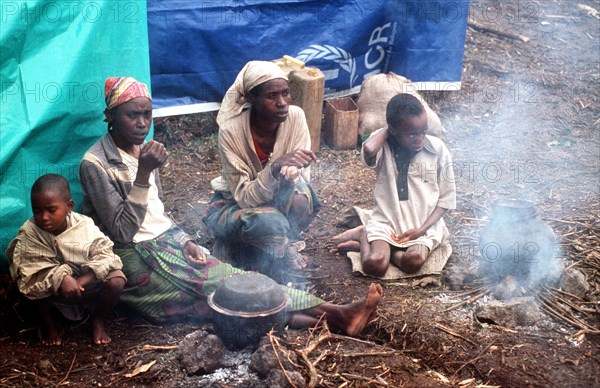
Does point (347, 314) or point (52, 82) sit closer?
point (347, 314)

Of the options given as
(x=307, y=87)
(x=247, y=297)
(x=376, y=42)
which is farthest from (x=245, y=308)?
(x=376, y=42)

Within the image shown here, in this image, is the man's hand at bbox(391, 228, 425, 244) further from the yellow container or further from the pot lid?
the yellow container

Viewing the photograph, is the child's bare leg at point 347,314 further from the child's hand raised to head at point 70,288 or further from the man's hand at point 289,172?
the child's hand raised to head at point 70,288

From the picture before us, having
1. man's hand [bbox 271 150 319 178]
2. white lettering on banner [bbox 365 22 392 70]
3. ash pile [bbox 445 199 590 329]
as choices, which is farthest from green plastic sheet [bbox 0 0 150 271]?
white lettering on banner [bbox 365 22 392 70]

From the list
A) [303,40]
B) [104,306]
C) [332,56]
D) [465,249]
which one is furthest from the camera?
[332,56]

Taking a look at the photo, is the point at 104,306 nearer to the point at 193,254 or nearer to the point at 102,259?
the point at 102,259

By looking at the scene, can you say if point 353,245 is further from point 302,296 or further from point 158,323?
point 158,323

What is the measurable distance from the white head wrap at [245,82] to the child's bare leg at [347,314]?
157 cm

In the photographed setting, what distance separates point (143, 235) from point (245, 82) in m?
1.31

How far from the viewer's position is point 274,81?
4.79 meters

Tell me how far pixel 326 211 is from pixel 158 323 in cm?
224

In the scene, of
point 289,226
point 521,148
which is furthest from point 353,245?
point 521,148

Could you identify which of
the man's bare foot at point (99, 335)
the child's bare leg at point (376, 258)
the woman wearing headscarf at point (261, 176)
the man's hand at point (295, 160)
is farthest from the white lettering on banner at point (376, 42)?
the man's bare foot at point (99, 335)

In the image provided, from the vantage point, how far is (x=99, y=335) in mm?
4270
